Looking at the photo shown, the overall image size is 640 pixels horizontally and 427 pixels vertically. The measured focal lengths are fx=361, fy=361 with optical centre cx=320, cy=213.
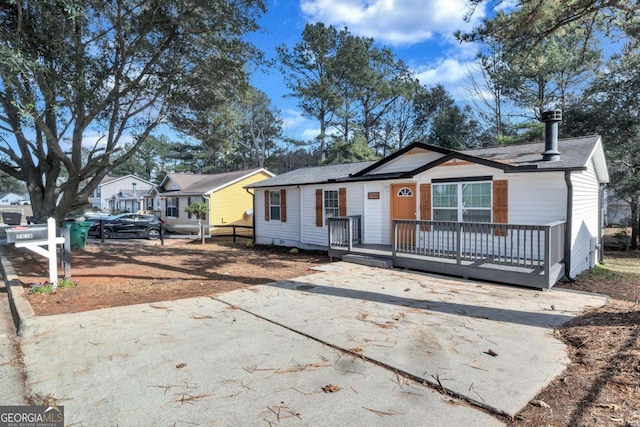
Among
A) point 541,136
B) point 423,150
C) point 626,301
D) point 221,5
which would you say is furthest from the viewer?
point 541,136

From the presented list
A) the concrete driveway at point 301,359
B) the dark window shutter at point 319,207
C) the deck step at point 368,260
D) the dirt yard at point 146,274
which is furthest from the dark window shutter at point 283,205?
the concrete driveway at point 301,359

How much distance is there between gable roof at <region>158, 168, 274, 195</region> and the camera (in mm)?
23541

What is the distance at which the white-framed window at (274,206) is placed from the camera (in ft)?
50.6

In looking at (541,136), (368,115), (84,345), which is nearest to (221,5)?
(84,345)

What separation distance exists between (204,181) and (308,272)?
20.7 metres

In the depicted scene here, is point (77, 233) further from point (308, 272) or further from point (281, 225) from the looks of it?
point (308, 272)

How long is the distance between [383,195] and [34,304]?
8.86 m

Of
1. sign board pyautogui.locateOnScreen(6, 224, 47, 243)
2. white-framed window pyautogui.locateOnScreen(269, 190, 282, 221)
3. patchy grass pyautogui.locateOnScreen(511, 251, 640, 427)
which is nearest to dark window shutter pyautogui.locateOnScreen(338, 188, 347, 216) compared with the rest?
white-framed window pyautogui.locateOnScreen(269, 190, 282, 221)

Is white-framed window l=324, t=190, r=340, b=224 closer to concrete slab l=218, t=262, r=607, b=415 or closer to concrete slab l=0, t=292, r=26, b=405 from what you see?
concrete slab l=218, t=262, r=607, b=415

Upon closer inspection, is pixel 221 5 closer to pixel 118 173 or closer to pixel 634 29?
pixel 634 29

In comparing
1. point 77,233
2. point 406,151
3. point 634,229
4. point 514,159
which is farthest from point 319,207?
point 634,229

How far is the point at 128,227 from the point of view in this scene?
19.5 metres

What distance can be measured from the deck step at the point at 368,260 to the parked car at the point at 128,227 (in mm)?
12821

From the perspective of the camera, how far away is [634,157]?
1764 centimetres
